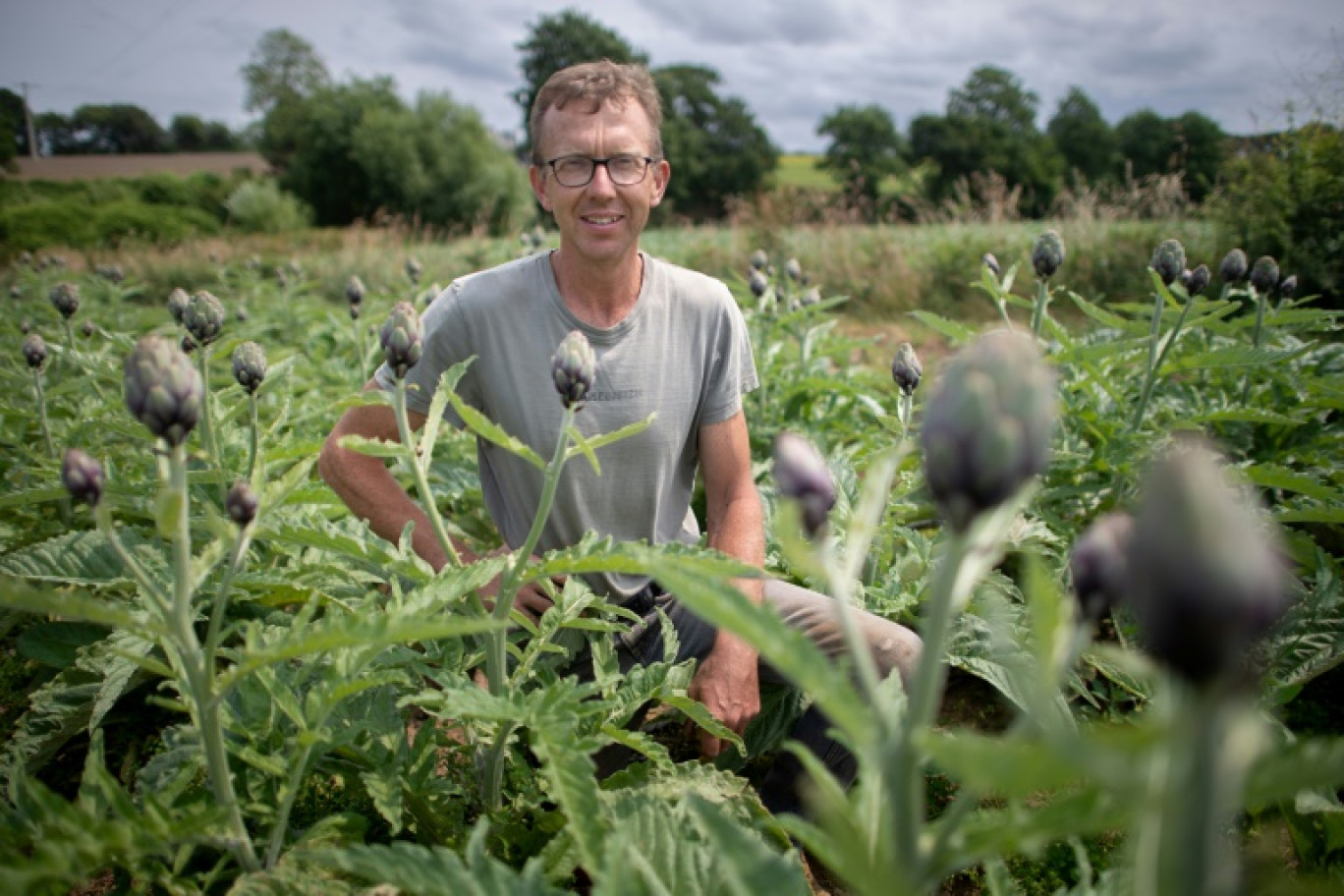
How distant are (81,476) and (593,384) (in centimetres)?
144

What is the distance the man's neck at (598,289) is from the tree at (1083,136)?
62.5 meters

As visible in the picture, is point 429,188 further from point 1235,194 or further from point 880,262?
point 1235,194

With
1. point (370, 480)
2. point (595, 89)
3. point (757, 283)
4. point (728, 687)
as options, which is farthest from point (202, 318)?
point (757, 283)

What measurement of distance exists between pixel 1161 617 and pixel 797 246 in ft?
43.3

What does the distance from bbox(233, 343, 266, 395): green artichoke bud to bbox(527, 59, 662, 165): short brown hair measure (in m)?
1.13

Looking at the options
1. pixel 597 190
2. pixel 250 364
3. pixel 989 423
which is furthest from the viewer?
pixel 597 190

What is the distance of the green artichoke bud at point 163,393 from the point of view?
1106 millimetres

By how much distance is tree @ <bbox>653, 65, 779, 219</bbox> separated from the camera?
5372cm

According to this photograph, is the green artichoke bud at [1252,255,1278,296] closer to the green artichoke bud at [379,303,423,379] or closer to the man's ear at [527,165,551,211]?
the man's ear at [527,165,551,211]

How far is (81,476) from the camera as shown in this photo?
1.18 metres

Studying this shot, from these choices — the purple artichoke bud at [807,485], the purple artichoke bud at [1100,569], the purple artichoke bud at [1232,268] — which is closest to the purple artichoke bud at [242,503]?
the purple artichoke bud at [807,485]

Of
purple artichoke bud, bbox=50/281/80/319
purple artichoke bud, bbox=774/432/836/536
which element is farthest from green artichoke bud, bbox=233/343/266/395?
purple artichoke bud, bbox=50/281/80/319

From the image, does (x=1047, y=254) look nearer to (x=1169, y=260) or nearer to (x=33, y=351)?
(x=1169, y=260)

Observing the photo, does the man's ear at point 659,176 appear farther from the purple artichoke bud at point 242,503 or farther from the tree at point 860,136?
the tree at point 860,136
